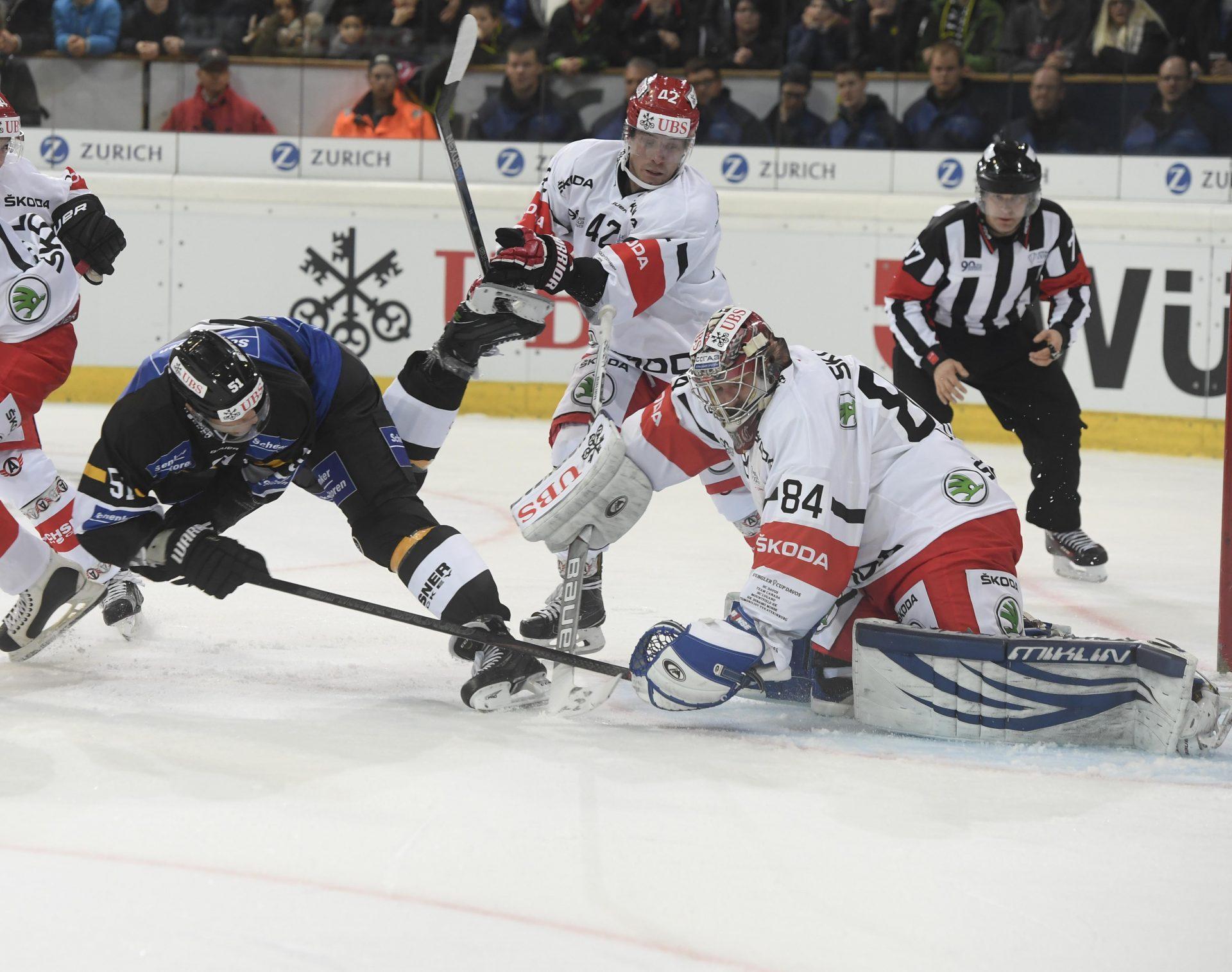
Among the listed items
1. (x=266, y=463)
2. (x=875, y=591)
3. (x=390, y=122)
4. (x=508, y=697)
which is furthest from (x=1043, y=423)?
(x=390, y=122)

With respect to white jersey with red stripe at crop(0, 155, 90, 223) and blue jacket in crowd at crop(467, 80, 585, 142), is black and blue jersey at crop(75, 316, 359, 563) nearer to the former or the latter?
white jersey with red stripe at crop(0, 155, 90, 223)

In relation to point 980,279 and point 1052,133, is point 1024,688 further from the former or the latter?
point 1052,133

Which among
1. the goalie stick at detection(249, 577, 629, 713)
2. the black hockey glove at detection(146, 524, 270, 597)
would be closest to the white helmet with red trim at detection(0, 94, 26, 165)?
the black hockey glove at detection(146, 524, 270, 597)

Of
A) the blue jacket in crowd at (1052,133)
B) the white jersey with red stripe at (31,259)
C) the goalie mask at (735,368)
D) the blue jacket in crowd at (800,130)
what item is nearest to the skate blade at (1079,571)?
the goalie mask at (735,368)

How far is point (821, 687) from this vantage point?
300 centimetres

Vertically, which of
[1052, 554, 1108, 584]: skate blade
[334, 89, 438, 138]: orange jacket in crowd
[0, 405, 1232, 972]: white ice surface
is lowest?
[1052, 554, 1108, 584]: skate blade

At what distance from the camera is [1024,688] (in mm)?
2777

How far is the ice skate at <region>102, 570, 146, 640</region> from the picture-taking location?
3.62m

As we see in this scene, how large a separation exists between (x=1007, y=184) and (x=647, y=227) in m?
1.48

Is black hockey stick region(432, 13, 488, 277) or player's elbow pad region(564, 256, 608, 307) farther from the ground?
black hockey stick region(432, 13, 488, 277)

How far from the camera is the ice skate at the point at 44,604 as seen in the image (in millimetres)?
3322

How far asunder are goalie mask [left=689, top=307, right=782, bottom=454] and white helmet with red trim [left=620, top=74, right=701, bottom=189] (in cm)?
97

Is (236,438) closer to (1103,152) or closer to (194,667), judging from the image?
(194,667)

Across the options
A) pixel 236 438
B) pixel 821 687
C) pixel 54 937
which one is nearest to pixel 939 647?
pixel 821 687
